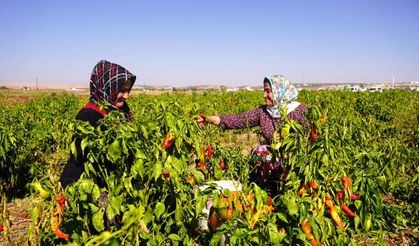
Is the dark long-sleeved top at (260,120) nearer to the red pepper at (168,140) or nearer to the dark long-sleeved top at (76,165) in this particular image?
the dark long-sleeved top at (76,165)

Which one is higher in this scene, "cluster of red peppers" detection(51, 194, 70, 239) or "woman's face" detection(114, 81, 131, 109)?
"woman's face" detection(114, 81, 131, 109)

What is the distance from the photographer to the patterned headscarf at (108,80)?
246 cm

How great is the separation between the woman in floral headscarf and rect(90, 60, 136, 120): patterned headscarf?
0.84m

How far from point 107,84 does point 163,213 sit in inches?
45.7

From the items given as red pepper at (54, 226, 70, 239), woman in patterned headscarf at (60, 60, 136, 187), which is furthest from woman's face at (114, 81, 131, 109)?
red pepper at (54, 226, 70, 239)

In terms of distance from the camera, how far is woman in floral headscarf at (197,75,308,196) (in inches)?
118

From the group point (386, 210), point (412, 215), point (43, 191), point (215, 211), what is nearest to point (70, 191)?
point (43, 191)

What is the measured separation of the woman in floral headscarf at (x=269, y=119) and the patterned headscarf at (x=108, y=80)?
84cm

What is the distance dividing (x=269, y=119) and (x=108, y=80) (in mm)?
1616

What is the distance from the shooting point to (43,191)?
4.67 feet

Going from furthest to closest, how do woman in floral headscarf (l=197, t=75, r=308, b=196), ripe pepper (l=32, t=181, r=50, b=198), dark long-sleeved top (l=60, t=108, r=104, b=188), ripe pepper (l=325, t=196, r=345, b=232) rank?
woman in floral headscarf (l=197, t=75, r=308, b=196), dark long-sleeved top (l=60, t=108, r=104, b=188), ripe pepper (l=325, t=196, r=345, b=232), ripe pepper (l=32, t=181, r=50, b=198)

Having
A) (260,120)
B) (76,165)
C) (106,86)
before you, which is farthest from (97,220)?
(260,120)

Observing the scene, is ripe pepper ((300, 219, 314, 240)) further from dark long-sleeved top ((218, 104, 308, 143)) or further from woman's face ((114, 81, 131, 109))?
dark long-sleeved top ((218, 104, 308, 143))

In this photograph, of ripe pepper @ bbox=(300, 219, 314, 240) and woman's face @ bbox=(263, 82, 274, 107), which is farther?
woman's face @ bbox=(263, 82, 274, 107)
